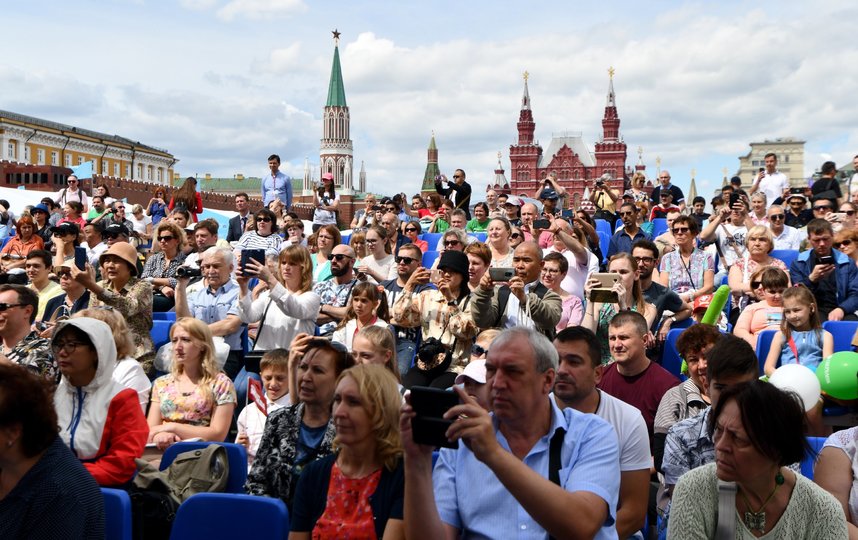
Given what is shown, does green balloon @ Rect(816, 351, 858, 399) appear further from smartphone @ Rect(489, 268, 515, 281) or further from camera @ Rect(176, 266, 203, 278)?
camera @ Rect(176, 266, 203, 278)

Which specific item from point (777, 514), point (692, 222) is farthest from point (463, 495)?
point (692, 222)

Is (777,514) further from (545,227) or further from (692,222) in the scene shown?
(545,227)

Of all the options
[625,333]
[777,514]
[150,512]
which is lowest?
[150,512]

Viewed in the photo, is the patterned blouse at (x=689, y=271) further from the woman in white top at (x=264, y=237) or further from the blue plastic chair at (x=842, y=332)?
the woman in white top at (x=264, y=237)

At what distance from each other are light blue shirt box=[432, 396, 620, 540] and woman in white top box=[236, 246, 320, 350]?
382 centimetres

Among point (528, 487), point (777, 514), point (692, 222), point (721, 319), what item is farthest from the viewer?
point (692, 222)

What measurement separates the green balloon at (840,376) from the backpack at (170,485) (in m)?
3.48

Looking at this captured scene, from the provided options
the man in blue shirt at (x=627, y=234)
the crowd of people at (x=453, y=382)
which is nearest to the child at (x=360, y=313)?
the crowd of people at (x=453, y=382)

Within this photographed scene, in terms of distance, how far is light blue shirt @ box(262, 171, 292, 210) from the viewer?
14.0 meters

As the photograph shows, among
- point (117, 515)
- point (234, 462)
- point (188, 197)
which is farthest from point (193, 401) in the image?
point (188, 197)

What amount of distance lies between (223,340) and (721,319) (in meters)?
4.17

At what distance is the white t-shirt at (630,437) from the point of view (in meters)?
3.75

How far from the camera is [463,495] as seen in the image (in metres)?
2.88

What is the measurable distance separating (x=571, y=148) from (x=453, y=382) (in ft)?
368
